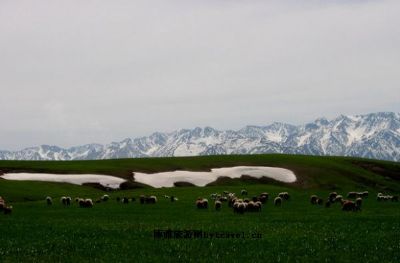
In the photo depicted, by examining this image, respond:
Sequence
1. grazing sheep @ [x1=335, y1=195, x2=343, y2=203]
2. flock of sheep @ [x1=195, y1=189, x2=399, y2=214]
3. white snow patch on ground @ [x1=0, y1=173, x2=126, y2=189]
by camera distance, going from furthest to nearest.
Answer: white snow patch on ground @ [x1=0, y1=173, x2=126, y2=189], grazing sheep @ [x1=335, y1=195, x2=343, y2=203], flock of sheep @ [x1=195, y1=189, x2=399, y2=214]

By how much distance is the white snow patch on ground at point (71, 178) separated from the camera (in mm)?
101062

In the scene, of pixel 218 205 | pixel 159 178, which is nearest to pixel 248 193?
pixel 218 205

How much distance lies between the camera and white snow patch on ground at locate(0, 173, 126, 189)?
101 m

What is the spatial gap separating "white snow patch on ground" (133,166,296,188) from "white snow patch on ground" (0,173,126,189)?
6.09 m

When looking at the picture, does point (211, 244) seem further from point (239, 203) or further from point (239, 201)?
point (239, 201)

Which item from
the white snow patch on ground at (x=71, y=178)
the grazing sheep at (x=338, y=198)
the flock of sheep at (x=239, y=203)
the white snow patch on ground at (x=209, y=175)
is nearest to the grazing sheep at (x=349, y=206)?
the flock of sheep at (x=239, y=203)

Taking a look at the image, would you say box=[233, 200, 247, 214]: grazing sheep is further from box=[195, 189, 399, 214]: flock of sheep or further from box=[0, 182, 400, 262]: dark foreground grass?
box=[0, 182, 400, 262]: dark foreground grass

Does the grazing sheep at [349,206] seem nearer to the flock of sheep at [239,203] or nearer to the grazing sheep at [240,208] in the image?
the flock of sheep at [239,203]

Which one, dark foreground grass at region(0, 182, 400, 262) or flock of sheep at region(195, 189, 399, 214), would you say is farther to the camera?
flock of sheep at region(195, 189, 399, 214)

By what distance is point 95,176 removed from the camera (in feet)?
345

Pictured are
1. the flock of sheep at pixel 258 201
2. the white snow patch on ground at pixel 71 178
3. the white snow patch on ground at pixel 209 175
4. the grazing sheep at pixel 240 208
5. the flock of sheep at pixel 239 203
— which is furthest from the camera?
the white snow patch on ground at pixel 209 175

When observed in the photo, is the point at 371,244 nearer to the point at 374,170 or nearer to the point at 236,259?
the point at 236,259

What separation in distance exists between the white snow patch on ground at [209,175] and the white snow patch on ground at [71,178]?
609 cm

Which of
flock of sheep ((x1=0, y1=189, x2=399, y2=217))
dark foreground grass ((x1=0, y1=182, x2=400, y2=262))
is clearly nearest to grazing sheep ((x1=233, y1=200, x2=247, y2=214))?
flock of sheep ((x1=0, y1=189, x2=399, y2=217))
